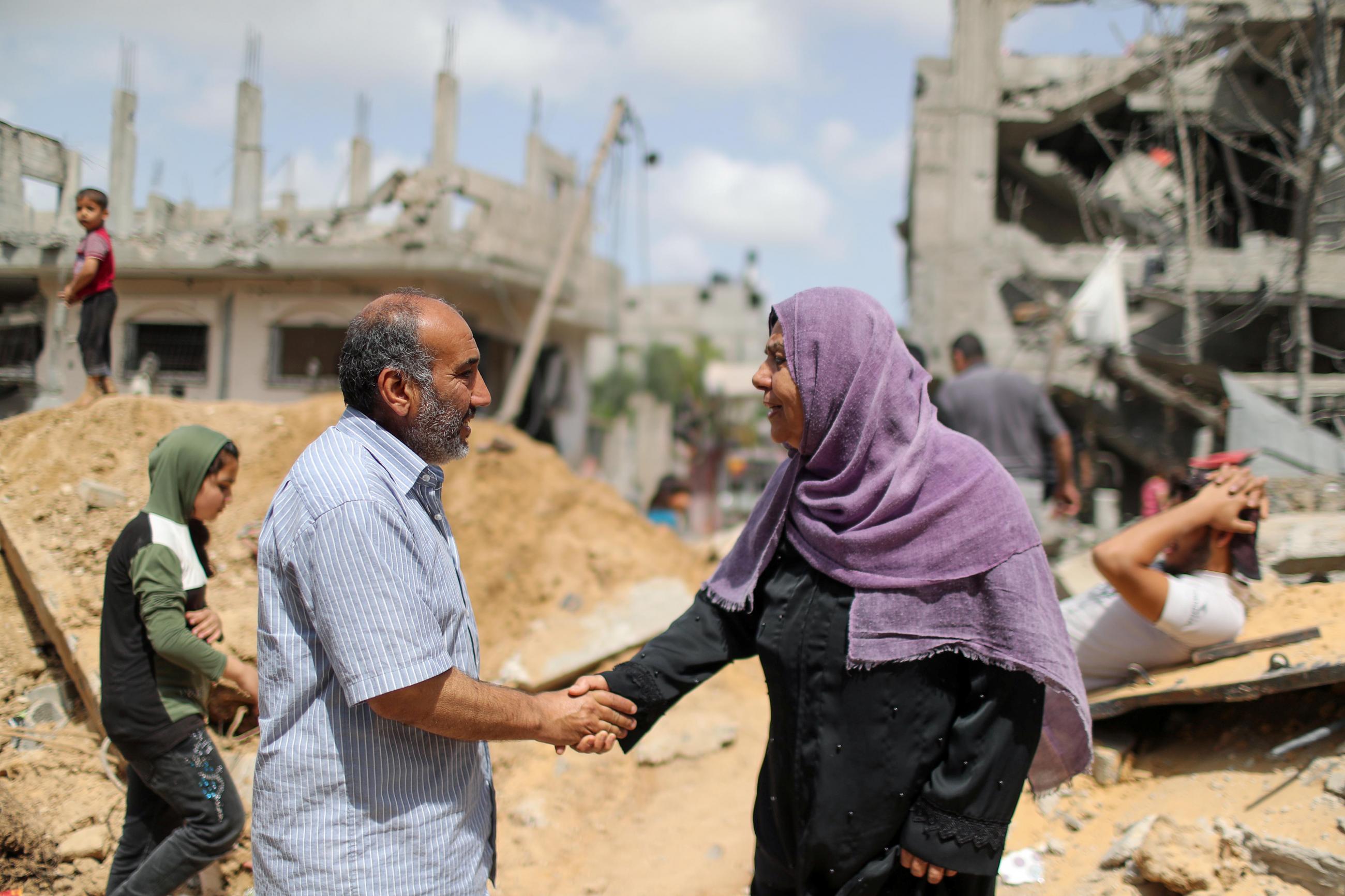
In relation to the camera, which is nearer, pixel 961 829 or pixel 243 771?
pixel 961 829

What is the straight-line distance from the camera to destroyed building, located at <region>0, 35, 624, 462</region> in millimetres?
5984

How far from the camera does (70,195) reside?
568cm

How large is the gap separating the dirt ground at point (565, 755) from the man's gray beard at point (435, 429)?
202 cm

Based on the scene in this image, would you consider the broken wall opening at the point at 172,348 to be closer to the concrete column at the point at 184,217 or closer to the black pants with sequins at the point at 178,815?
the concrete column at the point at 184,217

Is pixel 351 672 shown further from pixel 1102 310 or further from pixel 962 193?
pixel 962 193

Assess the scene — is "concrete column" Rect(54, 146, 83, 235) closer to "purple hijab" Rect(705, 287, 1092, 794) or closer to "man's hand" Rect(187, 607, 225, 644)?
"man's hand" Rect(187, 607, 225, 644)

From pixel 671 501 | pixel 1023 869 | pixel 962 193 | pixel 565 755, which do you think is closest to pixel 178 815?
pixel 565 755

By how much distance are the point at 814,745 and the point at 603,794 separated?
2812 millimetres

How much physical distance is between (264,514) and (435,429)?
4.44 m

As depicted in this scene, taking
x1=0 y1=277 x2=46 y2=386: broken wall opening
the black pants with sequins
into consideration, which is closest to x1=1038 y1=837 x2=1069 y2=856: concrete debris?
the black pants with sequins

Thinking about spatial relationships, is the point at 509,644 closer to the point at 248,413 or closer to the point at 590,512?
the point at 590,512

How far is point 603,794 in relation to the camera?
4508 millimetres

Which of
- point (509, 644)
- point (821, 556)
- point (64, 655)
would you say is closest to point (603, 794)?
point (509, 644)

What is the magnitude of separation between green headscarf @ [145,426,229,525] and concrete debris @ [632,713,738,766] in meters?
2.83
